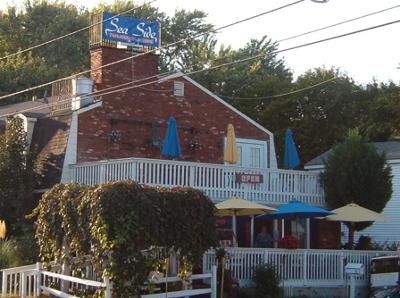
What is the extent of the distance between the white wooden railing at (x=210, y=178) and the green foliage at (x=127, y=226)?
16.8ft

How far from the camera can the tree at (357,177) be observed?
91.7 feet

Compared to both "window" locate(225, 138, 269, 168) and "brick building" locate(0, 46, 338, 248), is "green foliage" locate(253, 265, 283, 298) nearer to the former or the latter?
"brick building" locate(0, 46, 338, 248)

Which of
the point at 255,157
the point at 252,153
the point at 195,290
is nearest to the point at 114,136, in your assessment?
the point at 252,153

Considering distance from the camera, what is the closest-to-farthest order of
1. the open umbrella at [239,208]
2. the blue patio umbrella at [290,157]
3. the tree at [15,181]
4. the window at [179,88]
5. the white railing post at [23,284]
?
the white railing post at [23,284] < the open umbrella at [239,208] < the tree at [15,181] < the blue patio umbrella at [290,157] < the window at [179,88]

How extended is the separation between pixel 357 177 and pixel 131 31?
9.43 metres

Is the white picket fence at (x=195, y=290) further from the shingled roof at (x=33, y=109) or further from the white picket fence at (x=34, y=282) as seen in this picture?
the shingled roof at (x=33, y=109)

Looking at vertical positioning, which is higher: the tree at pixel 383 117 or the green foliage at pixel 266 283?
the tree at pixel 383 117

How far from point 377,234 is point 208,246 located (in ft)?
65.2

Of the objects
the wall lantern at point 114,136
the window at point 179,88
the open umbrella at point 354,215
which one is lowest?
the open umbrella at point 354,215

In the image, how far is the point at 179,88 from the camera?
31438mm

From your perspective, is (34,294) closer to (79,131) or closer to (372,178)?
(79,131)

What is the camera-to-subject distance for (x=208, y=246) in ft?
64.4

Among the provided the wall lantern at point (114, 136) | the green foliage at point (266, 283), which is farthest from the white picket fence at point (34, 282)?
the wall lantern at point (114, 136)

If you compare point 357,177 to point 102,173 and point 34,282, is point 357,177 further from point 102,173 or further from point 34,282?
point 34,282
